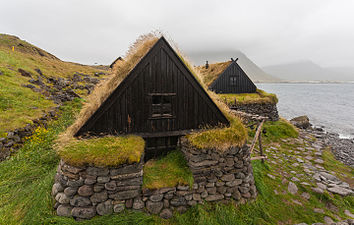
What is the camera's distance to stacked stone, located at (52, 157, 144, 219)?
537 centimetres

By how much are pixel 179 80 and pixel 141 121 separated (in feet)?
8.11

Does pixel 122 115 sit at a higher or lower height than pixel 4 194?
higher

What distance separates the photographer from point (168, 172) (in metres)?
6.59

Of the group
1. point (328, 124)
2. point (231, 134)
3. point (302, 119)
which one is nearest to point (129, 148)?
point (231, 134)

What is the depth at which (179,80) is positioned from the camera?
7.01 m

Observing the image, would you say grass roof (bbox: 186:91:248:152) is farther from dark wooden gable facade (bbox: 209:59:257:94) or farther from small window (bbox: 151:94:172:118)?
dark wooden gable facade (bbox: 209:59:257:94)

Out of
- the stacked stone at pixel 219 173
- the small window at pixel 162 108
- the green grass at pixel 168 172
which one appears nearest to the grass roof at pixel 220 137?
the stacked stone at pixel 219 173

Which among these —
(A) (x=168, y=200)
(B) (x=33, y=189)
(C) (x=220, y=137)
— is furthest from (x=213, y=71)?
(B) (x=33, y=189)

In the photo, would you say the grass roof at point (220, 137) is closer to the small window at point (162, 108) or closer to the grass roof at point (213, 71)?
the small window at point (162, 108)

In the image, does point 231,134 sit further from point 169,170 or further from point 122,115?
point 122,115

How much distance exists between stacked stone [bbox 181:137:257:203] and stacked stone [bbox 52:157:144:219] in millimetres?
2449

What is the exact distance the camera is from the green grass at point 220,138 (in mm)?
6598

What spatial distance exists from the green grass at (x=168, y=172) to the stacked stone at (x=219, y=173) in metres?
0.36

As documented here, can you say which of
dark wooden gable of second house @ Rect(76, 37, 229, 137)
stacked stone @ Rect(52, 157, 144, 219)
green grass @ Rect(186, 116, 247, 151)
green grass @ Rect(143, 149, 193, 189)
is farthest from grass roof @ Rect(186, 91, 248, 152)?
stacked stone @ Rect(52, 157, 144, 219)
